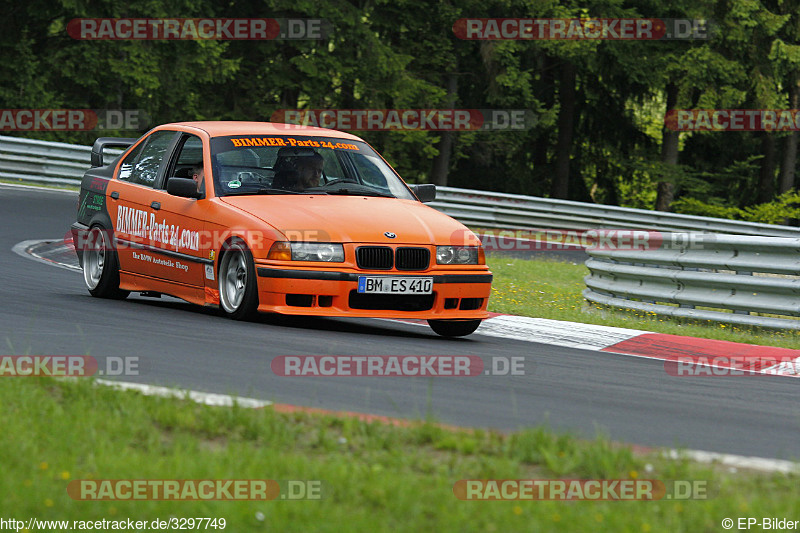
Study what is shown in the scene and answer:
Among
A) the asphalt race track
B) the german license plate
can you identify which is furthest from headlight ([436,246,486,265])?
the asphalt race track

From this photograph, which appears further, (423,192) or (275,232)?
(423,192)

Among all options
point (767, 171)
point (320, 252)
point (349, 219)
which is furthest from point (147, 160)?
point (767, 171)

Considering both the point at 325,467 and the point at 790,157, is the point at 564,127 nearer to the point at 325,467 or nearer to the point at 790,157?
the point at 790,157

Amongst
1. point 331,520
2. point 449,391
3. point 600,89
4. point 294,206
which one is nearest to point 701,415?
point 449,391

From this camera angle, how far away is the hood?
854 cm

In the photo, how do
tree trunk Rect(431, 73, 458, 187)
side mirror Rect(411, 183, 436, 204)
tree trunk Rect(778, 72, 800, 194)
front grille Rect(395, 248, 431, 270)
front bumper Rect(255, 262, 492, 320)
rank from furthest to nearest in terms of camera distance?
tree trunk Rect(778, 72, 800, 194) < tree trunk Rect(431, 73, 458, 187) < side mirror Rect(411, 183, 436, 204) < front grille Rect(395, 248, 431, 270) < front bumper Rect(255, 262, 492, 320)

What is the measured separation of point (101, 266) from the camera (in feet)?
34.2

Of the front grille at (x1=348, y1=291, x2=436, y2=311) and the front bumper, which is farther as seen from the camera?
the front grille at (x1=348, y1=291, x2=436, y2=311)

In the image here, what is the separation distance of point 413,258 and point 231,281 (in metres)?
1.42

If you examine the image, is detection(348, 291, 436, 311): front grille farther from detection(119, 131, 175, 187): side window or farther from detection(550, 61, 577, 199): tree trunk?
detection(550, 61, 577, 199): tree trunk

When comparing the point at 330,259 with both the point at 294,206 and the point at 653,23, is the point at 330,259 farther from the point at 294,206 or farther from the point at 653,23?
the point at 653,23

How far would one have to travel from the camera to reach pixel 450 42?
34.8 metres

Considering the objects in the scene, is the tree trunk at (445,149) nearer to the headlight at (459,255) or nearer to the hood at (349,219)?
the hood at (349,219)

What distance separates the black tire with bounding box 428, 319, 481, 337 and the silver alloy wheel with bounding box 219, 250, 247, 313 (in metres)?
1.51
